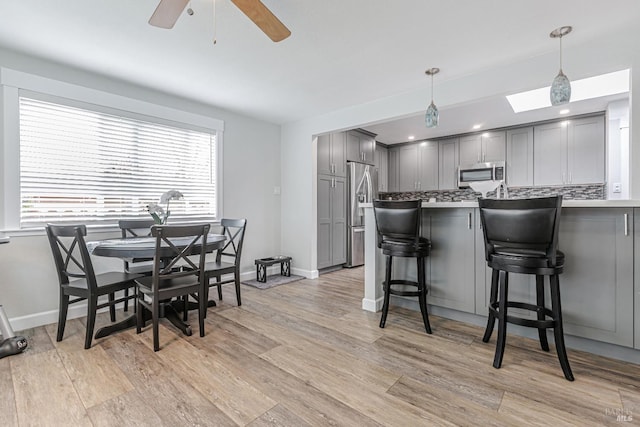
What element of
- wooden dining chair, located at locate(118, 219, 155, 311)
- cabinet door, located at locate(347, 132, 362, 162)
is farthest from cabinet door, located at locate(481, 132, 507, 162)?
wooden dining chair, located at locate(118, 219, 155, 311)

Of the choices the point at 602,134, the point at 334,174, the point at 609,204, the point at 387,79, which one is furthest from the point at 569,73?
the point at 334,174

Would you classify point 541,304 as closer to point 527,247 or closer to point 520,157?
point 527,247

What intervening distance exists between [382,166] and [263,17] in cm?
488

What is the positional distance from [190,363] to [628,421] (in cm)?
234

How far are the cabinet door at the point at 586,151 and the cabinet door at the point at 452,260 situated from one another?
3.30m

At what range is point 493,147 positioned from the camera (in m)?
5.02

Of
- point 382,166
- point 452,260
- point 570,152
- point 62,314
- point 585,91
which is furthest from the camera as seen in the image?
point 382,166

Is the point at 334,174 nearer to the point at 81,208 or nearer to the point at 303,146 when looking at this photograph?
the point at 303,146

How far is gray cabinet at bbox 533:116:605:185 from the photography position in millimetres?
4148

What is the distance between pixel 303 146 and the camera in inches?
169

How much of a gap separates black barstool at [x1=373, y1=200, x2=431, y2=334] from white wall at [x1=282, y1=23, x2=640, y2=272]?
4.68 ft

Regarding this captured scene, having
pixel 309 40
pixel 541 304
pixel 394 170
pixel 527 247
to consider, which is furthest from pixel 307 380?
pixel 394 170

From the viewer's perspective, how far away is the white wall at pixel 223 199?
7.84 feet

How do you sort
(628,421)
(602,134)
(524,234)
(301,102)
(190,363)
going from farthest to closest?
(602,134) < (301,102) < (190,363) < (524,234) < (628,421)
